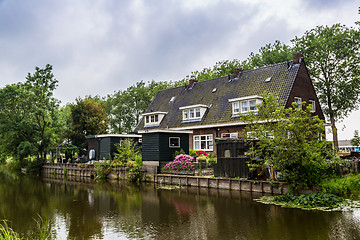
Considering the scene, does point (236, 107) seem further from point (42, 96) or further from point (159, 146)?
point (42, 96)

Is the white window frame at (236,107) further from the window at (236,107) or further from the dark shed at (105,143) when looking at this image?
the dark shed at (105,143)

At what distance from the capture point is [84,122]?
39.2 meters

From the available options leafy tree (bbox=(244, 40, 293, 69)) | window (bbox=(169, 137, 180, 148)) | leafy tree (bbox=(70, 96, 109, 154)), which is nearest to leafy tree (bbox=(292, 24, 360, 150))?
leafy tree (bbox=(244, 40, 293, 69))

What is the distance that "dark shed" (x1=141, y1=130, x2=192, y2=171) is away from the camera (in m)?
23.0

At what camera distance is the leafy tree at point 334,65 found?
31.8 metres

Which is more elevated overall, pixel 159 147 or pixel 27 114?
pixel 27 114

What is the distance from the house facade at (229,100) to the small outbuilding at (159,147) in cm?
78

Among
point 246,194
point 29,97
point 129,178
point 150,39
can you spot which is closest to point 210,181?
point 246,194

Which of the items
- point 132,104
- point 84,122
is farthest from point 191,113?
point 132,104

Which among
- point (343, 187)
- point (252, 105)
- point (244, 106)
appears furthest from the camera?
point (244, 106)

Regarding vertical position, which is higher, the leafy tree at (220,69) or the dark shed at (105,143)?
the leafy tree at (220,69)

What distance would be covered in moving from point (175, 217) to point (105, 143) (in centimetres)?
2146

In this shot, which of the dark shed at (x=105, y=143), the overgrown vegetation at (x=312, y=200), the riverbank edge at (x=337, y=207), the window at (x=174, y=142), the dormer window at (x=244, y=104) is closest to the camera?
the riverbank edge at (x=337, y=207)

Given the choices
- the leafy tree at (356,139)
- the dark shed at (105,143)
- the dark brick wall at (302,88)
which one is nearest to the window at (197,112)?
the dark shed at (105,143)
